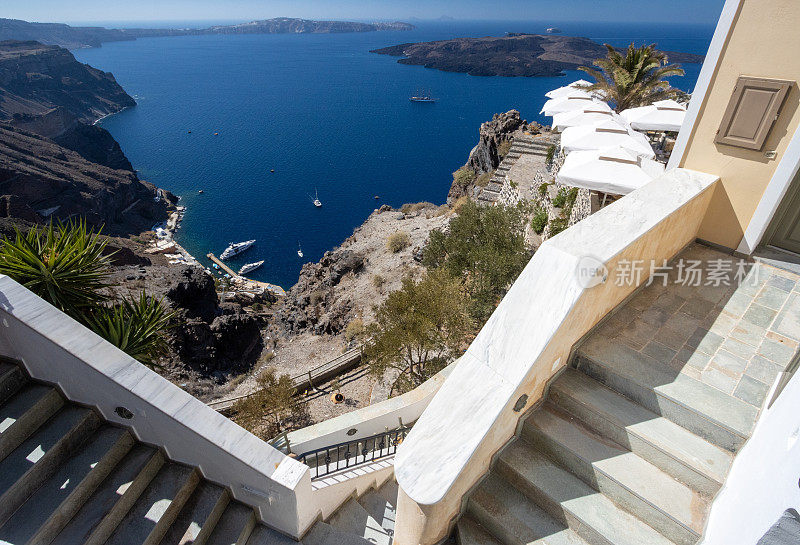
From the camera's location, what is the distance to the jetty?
48.2 m

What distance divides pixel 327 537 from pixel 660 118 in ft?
50.1

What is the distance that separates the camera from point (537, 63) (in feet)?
491

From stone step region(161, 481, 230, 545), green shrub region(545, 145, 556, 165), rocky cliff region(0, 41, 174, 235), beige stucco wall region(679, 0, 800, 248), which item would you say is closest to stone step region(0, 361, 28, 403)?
stone step region(161, 481, 230, 545)

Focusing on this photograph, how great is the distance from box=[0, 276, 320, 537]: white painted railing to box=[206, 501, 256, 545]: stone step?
0.69 feet

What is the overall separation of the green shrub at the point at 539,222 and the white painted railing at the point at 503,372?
1161 centimetres

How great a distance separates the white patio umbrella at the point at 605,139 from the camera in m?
→ 10.8

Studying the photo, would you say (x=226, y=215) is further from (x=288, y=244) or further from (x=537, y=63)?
(x=537, y=63)

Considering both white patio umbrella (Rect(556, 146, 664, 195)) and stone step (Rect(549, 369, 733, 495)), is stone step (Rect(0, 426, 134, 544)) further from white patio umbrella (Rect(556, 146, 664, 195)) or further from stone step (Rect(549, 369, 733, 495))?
white patio umbrella (Rect(556, 146, 664, 195))

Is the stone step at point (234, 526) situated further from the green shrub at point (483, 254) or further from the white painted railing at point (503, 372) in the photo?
the green shrub at point (483, 254)

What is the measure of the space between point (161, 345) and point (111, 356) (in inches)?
143

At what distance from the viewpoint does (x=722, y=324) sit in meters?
4.25

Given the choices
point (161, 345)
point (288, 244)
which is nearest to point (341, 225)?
point (288, 244)

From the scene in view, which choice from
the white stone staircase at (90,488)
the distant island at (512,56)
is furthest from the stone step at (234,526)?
the distant island at (512,56)

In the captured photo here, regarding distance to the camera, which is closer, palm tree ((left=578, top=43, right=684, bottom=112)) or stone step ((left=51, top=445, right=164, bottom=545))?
stone step ((left=51, top=445, right=164, bottom=545))
